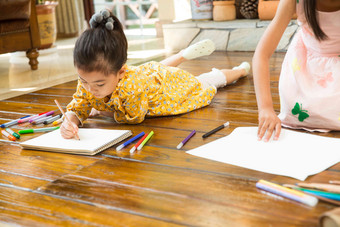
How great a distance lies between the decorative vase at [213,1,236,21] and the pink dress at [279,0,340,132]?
6.48 ft

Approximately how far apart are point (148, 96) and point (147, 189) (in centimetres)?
63

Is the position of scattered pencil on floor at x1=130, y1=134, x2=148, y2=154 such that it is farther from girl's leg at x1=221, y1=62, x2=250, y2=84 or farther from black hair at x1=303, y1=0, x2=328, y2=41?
girl's leg at x1=221, y1=62, x2=250, y2=84

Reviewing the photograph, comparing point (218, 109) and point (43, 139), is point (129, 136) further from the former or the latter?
point (218, 109)

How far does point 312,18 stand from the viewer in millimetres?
1275

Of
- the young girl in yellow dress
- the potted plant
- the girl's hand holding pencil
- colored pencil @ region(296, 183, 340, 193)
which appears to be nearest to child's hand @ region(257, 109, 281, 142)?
colored pencil @ region(296, 183, 340, 193)

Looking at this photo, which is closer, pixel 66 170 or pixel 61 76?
Answer: pixel 66 170

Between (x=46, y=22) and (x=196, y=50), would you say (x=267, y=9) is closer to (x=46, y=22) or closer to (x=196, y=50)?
(x=196, y=50)

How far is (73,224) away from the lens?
91cm

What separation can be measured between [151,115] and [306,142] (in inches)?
26.0

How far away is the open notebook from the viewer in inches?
51.8

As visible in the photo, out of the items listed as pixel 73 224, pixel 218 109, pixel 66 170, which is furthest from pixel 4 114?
pixel 73 224

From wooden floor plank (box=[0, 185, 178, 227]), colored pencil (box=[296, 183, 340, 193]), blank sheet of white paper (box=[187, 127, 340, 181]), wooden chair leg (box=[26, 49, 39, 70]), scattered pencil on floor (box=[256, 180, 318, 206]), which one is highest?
colored pencil (box=[296, 183, 340, 193])

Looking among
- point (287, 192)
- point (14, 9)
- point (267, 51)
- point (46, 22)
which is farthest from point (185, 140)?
point (46, 22)

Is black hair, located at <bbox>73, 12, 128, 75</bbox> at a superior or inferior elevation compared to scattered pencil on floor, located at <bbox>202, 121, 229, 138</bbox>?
superior
